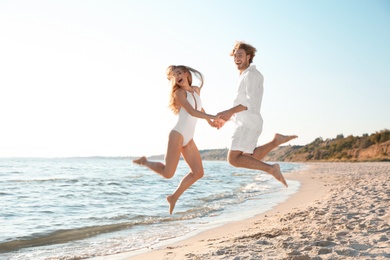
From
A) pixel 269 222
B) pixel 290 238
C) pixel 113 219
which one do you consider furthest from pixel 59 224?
Result: pixel 290 238

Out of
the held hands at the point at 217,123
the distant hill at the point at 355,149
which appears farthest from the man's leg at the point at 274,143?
the distant hill at the point at 355,149

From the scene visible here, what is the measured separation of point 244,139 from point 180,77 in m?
0.98

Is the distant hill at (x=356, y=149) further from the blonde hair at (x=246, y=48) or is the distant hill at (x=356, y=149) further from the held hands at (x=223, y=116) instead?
the held hands at (x=223, y=116)

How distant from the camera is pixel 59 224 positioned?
9773mm

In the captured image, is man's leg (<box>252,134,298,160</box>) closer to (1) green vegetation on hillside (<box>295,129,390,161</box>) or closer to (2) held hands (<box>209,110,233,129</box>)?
(2) held hands (<box>209,110,233,129</box>)

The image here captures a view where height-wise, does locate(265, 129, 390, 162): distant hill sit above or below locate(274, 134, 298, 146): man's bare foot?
above

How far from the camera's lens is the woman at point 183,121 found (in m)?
4.49

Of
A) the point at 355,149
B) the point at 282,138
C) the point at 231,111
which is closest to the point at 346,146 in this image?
the point at 355,149

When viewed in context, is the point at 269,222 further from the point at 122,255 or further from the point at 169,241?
the point at 122,255

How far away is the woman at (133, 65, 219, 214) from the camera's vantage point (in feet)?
14.7

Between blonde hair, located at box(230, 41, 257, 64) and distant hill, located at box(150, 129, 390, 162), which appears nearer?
blonde hair, located at box(230, 41, 257, 64)

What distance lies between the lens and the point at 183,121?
14.9 feet

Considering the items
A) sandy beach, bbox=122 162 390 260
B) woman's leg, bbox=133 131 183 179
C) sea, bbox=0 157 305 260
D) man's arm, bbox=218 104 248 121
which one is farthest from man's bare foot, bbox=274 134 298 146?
sea, bbox=0 157 305 260

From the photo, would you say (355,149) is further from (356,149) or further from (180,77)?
(180,77)
